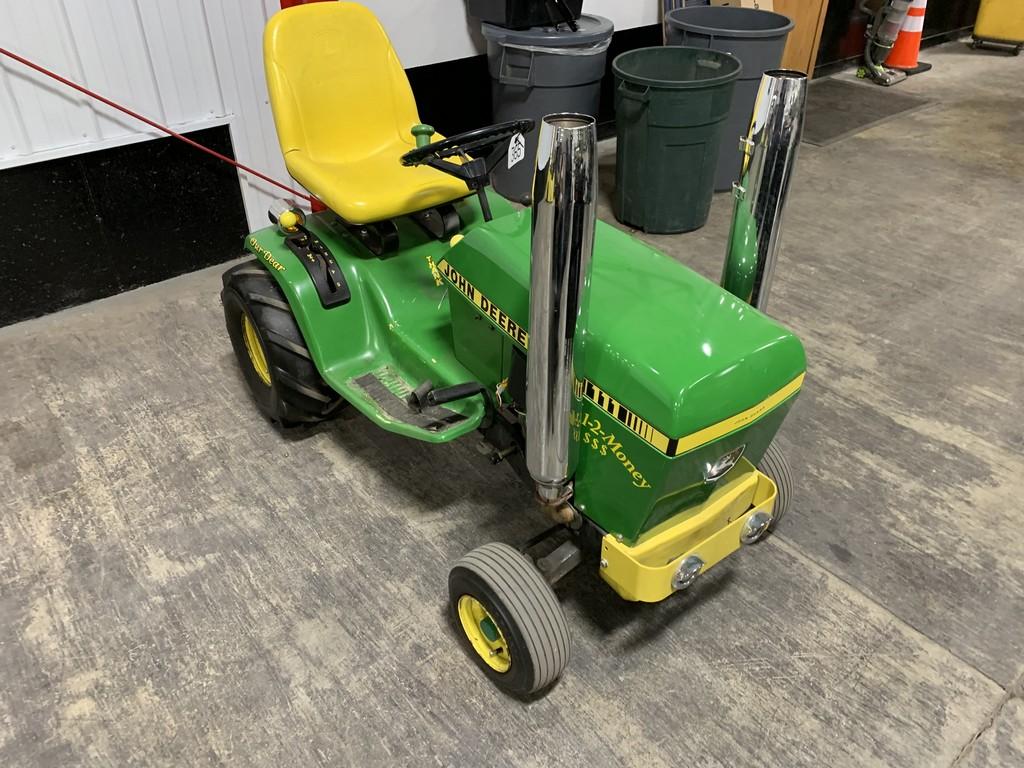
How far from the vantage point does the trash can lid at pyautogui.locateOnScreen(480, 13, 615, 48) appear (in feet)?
10.0

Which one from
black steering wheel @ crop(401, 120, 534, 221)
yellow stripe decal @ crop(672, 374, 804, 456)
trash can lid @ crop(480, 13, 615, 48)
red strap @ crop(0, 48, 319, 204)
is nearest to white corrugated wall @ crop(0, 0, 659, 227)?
red strap @ crop(0, 48, 319, 204)

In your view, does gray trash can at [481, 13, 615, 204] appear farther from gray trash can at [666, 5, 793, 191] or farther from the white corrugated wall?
the white corrugated wall

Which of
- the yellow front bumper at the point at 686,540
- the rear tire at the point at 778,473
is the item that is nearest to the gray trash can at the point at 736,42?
the rear tire at the point at 778,473

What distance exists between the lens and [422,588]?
165 centimetres

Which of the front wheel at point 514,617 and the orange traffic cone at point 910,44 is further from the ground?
the orange traffic cone at point 910,44

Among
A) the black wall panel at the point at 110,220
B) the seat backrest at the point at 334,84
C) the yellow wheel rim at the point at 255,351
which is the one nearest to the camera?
the seat backrest at the point at 334,84

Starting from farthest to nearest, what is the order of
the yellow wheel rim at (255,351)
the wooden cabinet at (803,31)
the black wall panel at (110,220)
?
1. the wooden cabinet at (803,31)
2. the black wall panel at (110,220)
3. the yellow wheel rim at (255,351)

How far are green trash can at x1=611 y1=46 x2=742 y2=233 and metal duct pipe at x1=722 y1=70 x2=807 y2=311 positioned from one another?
167cm

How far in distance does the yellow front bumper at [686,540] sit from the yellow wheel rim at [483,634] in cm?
24

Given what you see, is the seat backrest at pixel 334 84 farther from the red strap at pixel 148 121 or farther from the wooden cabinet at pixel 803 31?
the wooden cabinet at pixel 803 31

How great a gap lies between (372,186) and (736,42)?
212cm

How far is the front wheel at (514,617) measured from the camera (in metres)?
1.32

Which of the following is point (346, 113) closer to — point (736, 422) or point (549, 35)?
point (736, 422)

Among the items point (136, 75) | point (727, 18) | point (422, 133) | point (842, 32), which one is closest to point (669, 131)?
point (727, 18)
